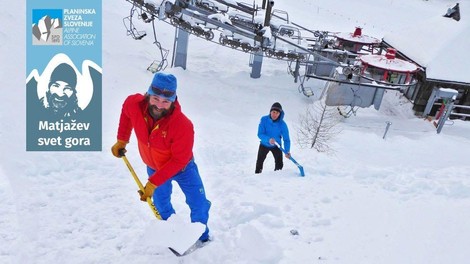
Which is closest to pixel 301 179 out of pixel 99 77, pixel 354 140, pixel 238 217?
pixel 238 217

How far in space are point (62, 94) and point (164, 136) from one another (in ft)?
18.9

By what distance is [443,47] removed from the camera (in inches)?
549

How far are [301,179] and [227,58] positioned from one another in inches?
491

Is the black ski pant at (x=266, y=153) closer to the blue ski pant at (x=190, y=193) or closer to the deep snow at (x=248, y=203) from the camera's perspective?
the deep snow at (x=248, y=203)

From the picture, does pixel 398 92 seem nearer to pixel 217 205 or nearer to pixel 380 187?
pixel 380 187

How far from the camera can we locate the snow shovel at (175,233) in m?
3.92

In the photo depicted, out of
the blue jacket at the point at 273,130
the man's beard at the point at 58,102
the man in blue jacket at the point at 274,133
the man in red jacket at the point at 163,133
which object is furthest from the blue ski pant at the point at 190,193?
the man's beard at the point at 58,102

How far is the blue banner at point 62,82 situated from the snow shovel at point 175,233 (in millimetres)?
Answer: 3160

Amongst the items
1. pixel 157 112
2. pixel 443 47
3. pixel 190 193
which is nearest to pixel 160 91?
pixel 157 112

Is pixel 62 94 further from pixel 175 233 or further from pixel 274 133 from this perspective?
pixel 175 233

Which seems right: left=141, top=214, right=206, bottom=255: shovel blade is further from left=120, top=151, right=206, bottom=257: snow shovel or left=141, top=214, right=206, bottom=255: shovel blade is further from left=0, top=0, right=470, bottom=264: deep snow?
left=0, top=0, right=470, bottom=264: deep snow

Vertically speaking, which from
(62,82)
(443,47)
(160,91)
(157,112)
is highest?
(443,47)

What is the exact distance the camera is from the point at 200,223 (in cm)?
405

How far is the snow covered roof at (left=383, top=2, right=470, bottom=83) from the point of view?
1358 cm
